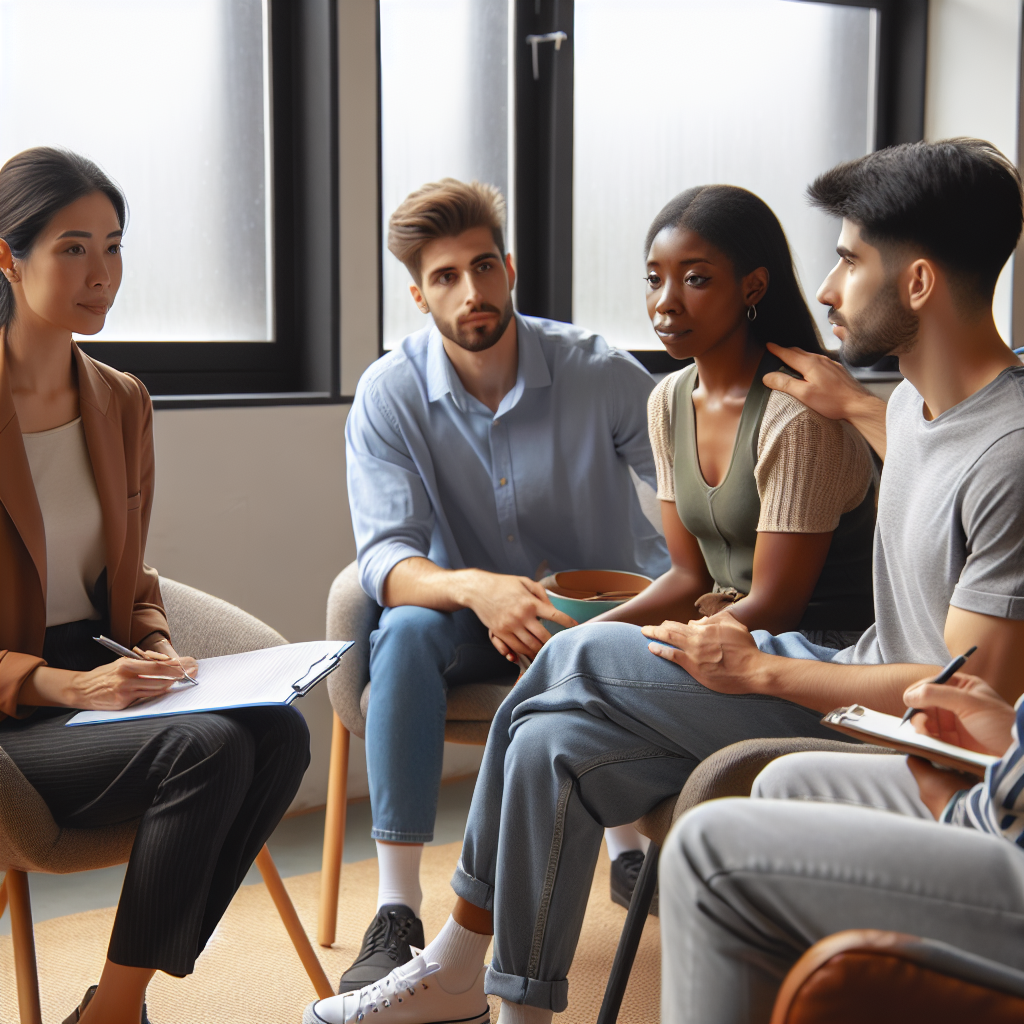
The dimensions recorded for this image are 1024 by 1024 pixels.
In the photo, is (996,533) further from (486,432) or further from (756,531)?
(486,432)

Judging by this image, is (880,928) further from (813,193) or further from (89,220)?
(89,220)

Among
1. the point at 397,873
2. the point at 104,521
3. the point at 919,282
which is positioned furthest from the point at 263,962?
the point at 919,282

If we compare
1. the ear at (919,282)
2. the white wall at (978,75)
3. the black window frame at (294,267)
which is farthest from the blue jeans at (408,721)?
the white wall at (978,75)

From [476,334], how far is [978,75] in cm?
212

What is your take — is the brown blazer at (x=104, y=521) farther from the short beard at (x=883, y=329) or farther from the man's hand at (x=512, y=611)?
the short beard at (x=883, y=329)

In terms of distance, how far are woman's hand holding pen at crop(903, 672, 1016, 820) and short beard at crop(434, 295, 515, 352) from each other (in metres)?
1.21

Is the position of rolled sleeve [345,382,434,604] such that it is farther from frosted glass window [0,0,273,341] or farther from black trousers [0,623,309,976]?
frosted glass window [0,0,273,341]

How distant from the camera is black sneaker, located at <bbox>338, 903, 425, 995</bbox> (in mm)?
1671

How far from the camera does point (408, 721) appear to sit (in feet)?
5.90

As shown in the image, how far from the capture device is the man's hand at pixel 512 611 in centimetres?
176

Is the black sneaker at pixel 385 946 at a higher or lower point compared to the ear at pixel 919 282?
lower

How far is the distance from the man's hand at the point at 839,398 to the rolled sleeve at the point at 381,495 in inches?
29.7

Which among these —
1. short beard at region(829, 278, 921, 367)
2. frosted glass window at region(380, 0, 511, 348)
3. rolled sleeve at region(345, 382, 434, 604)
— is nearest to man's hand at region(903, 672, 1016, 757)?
short beard at region(829, 278, 921, 367)

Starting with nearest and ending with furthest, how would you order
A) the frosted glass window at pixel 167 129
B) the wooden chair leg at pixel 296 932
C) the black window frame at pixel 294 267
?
the wooden chair leg at pixel 296 932 → the frosted glass window at pixel 167 129 → the black window frame at pixel 294 267
